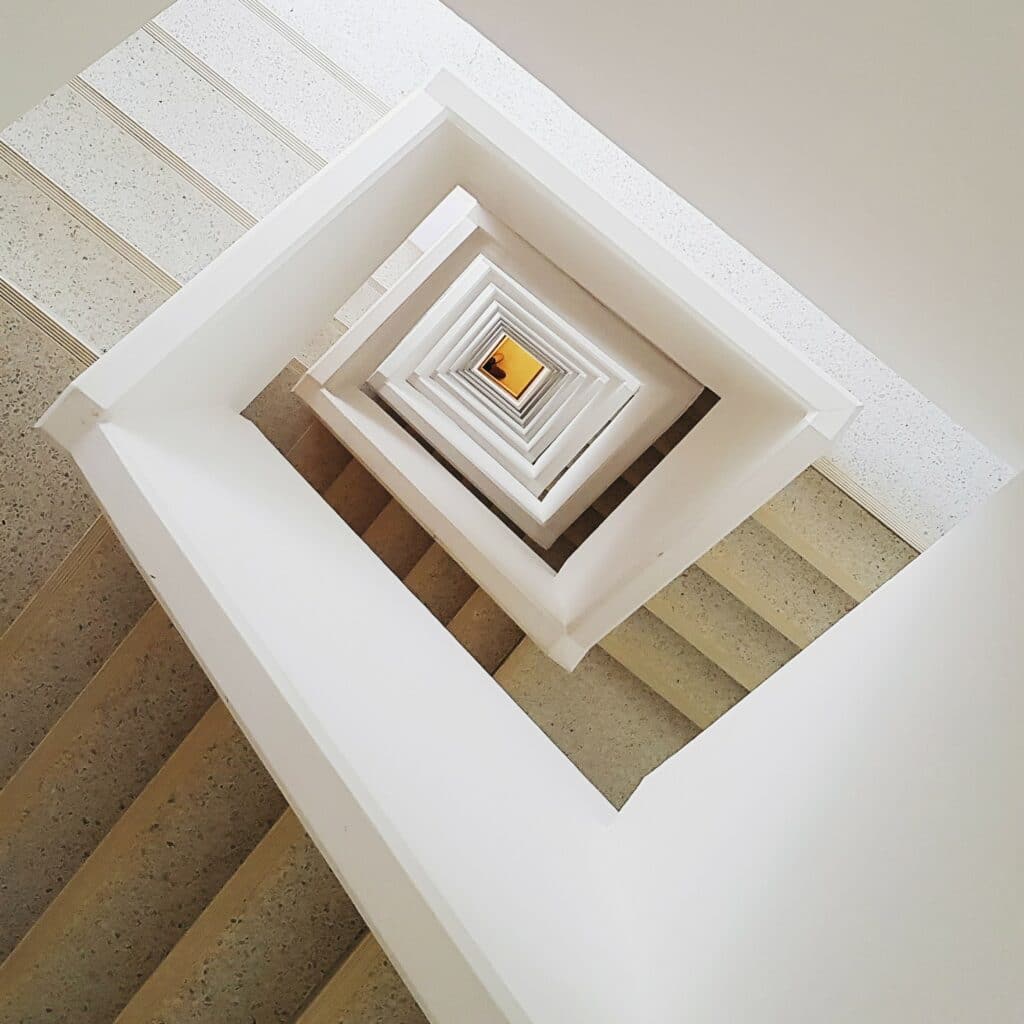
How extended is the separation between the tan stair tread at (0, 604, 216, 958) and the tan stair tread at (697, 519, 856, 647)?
1.72m

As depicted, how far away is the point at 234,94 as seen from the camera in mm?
3445

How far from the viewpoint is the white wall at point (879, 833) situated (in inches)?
36.9

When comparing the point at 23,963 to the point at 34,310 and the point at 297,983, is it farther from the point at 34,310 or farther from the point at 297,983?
the point at 34,310

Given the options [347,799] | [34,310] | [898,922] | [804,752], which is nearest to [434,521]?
[34,310]

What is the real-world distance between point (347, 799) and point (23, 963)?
4.26ft

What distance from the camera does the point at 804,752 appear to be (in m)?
1.54

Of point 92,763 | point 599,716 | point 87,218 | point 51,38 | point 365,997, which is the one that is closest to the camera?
point 51,38

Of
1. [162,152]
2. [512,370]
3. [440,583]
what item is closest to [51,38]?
[162,152]

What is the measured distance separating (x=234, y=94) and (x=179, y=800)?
2645mm

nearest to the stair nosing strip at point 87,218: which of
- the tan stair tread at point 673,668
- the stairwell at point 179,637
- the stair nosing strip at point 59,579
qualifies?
the stairwell at point 179,637

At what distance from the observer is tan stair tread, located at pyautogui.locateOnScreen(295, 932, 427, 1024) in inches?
68.2

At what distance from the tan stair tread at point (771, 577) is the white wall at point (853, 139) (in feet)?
5.32

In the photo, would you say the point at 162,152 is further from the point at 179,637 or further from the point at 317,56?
the point at 179,637

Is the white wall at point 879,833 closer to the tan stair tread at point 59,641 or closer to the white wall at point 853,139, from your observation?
the white wall at point 853,139
